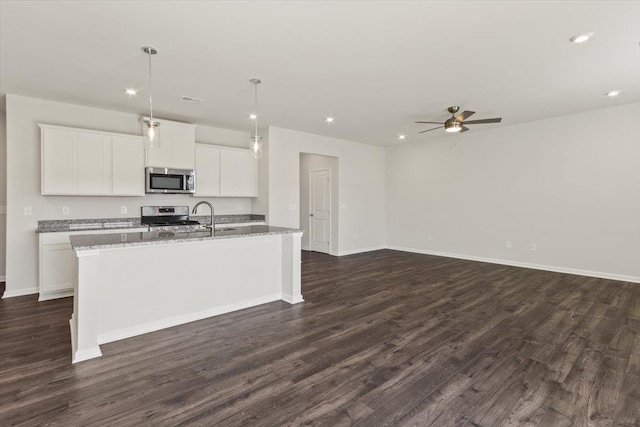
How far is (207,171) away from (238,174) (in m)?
0.59

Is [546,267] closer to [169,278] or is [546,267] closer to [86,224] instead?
[169,278]

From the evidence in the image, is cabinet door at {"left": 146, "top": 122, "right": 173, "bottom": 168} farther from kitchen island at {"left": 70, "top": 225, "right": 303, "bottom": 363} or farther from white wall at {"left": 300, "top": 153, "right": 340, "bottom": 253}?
white wall at {"left": 300, "top": 153, "right": 340, "bottom": 253}

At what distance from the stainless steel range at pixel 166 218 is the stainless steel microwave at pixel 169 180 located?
18.4 inches

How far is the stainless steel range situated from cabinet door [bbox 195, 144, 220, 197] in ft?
1.52

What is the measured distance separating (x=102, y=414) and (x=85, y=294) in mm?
1126

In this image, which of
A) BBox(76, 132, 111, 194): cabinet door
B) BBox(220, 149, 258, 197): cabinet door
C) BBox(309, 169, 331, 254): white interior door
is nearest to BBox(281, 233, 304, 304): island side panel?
BBox(220, 149, 258, 197): cabinet door

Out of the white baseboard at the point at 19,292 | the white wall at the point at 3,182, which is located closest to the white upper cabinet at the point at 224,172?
the white baseboard at the point at 19,292

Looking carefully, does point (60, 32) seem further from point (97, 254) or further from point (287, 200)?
point (287, 200)

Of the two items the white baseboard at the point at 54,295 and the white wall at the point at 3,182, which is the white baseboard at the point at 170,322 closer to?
the white baseboard at the point at 54,295

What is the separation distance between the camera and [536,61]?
3.37 meters

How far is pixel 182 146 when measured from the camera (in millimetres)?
5402

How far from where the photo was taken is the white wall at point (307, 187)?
7.55m

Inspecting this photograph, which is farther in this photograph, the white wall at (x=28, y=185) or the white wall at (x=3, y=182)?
the white wall at (x=3, y=182)

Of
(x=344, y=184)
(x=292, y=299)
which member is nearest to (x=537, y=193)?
(x=344, y=184)
